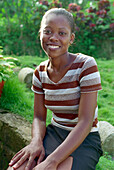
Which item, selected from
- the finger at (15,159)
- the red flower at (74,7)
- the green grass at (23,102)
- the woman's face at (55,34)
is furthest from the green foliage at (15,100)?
the red flower at (74,7)

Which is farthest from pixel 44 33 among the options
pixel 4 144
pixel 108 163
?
pixel 4 144

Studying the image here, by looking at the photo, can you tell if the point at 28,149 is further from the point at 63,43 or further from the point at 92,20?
the point at 92,20

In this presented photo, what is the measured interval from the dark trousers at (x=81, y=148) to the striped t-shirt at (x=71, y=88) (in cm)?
6

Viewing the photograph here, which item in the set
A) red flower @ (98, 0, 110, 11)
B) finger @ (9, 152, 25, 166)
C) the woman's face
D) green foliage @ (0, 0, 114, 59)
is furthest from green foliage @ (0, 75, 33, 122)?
red flower @ (98, 0, 110, 11)

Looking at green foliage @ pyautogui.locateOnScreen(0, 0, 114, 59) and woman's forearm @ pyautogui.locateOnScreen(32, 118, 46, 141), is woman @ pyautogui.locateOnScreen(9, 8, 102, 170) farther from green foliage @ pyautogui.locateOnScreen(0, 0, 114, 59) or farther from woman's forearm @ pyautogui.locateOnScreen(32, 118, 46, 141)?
green foliage @ pyautogui.locateOnScreen(0, 0, 114, 59)

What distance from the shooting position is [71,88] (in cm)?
171

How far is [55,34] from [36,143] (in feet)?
2.63

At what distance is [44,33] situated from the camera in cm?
172

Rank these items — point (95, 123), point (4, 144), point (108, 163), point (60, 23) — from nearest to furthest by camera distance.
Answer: point (60, 23)
point (95, 123)
point (108, 163)
point (4, 144)

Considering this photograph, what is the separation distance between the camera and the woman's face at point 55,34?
5.49 feet

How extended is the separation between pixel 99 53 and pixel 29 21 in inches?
98.7

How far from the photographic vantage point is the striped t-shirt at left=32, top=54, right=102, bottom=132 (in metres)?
1.63

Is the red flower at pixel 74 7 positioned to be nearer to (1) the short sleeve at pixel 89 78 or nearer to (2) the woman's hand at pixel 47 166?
(1) the short sleeve at pixel 89 78

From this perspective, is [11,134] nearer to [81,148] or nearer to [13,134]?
[13,134]
